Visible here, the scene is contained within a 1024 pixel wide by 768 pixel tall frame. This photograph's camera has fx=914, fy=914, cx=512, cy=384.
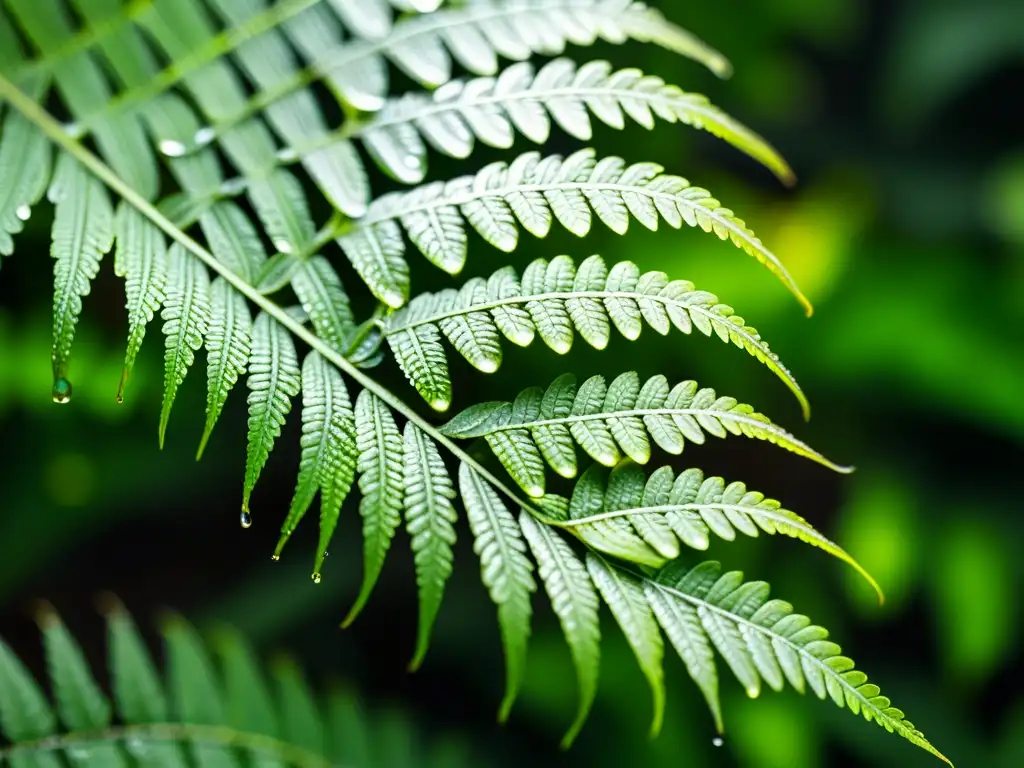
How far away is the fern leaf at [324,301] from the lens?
734 millimetres

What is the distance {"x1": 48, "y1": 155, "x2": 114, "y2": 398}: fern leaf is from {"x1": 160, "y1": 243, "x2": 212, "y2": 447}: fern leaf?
6 cm

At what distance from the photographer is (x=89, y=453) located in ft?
5.67

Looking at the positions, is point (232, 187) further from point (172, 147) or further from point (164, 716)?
point (164, 716)

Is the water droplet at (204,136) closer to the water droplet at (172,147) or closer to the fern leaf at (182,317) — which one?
the water droplet at (172,147)

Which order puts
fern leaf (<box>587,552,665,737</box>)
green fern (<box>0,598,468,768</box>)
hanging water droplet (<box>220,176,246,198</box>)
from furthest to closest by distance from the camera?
1. green fern (<box>0,598,468,768</box>)
2. hanging water droplet (<box>220,176,246,198</box>)
3. fern leaf (<box>587,552,665,737</box>)

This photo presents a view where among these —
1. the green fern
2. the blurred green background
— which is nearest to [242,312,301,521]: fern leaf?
the green fern

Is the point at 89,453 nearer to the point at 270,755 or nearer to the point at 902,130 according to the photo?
the point at 270,755

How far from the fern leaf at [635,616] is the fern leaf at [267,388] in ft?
0.81

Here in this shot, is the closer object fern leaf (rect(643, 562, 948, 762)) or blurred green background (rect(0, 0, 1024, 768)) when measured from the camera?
fern leaf (rect(643, 562, 948, 762))

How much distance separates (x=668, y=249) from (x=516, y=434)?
3.71 feet

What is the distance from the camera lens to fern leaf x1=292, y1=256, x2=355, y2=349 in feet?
2.41

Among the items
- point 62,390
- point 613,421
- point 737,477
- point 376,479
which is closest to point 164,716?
point 62,390

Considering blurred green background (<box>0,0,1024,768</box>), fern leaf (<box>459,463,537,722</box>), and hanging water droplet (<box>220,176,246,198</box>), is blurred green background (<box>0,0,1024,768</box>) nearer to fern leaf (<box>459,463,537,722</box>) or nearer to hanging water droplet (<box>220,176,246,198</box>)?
hanging water droplet (<box>220,176,246,198</box>)

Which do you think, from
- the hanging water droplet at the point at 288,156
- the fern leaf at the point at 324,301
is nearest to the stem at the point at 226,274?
the fern leaf at the point at 324,301
